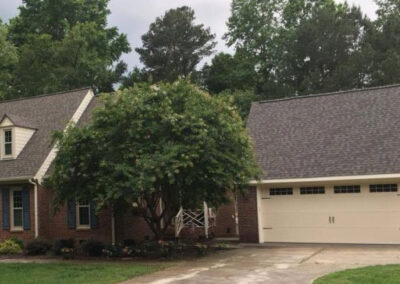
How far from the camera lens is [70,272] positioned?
43.7ft

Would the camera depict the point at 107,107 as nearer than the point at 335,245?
Yes

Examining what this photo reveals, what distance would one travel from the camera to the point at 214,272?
40.5ft

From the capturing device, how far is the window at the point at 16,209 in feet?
66.3

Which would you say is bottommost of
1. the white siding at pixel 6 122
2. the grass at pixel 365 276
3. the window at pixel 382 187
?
the grass at pixel 365 276

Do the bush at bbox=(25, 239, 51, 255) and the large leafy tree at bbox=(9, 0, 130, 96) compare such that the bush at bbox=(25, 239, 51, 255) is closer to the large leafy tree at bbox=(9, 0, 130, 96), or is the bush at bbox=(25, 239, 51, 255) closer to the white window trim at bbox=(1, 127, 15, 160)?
the white window trim at bbox=(1, 127, 15, 160)

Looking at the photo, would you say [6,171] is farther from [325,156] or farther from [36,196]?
[325,156]

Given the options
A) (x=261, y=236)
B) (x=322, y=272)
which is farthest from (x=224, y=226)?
(x=322, y=272)

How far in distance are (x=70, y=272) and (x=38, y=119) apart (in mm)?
11418

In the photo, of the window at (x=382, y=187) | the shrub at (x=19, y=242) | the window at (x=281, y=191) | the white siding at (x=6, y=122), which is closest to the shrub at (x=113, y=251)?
the shrub at (x=19, y=242)

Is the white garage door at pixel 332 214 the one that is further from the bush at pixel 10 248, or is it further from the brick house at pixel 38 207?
the bush at pixel 10 248

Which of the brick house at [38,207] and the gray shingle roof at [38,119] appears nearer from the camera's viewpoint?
the brick house at [38,207]

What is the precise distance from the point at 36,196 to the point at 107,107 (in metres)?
6.05

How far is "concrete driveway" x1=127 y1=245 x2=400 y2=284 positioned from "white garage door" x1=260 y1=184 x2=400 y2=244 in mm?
853

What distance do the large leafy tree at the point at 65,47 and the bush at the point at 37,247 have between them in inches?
771
